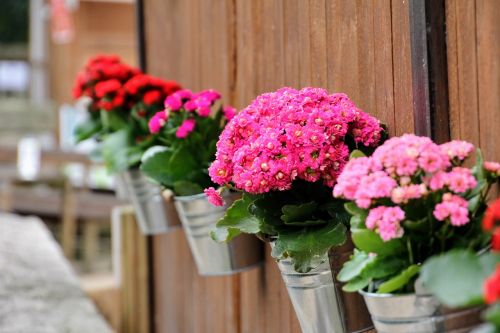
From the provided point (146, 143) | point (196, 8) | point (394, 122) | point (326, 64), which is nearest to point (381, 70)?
point (394, 122)

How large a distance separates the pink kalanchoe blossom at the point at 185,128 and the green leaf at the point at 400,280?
3.10 ft

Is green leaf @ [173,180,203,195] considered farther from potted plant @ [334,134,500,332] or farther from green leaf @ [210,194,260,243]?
potted plant @ [334,134,500,332]

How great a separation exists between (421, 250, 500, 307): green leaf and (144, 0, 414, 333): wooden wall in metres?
0.54

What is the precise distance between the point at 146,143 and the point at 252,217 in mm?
899

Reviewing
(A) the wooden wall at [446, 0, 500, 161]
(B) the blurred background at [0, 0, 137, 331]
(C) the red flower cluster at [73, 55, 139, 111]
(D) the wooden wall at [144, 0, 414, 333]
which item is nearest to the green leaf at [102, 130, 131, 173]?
(C) the red flower cluster at [73, 55, 139, 111]

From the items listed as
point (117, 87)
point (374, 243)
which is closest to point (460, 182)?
point (374, 243)

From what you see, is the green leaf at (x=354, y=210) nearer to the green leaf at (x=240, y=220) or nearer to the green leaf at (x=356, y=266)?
the green leaf at (x=356, y=266)

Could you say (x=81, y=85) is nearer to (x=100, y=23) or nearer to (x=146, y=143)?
(x=146, y=143)

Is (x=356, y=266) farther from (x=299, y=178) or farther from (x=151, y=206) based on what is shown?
(x=151, y=206)

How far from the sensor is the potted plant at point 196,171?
74.5 inches

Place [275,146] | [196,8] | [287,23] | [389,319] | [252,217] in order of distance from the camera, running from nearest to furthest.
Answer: [389,319] < [275,146] < [252,217] < [287,23] < [196,8]

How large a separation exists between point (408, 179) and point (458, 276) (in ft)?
0.65

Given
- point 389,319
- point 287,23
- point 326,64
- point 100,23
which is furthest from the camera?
point 100,23

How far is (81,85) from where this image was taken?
257 centimetres
